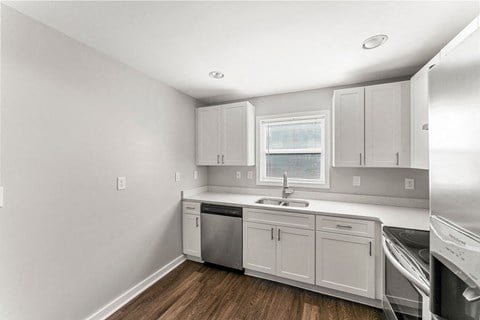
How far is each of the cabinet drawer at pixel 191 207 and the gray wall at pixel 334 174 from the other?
0.69 m

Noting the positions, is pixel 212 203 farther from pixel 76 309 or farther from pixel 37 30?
pixel 37 30

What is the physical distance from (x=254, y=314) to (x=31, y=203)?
6.56 feet

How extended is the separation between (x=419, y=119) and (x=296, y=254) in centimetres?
178

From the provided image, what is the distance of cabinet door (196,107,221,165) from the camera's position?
2988 millimetres

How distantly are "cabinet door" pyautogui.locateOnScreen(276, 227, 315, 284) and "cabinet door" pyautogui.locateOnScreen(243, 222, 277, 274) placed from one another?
0.08 m

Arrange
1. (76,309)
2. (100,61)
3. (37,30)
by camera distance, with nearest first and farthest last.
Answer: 1. (37,30)
2. (76,309)
3. (100,61)

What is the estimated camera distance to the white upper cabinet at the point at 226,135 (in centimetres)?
284

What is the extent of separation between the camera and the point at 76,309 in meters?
1.62

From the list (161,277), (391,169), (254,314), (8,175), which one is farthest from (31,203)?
(391,169)

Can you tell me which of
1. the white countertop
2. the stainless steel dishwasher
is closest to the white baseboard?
the stainless steel dishwasher

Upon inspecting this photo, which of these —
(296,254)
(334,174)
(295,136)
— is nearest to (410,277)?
(296,254)

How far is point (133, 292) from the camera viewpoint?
208cm

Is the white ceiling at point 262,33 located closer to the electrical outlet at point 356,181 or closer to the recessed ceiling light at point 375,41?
the recessed ceiling light at point 375,41

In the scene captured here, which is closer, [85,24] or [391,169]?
[85,24]
